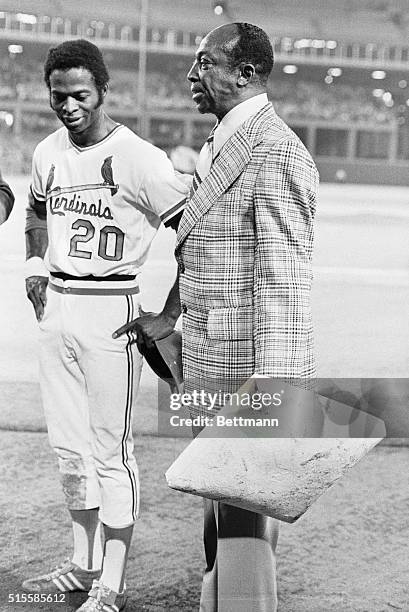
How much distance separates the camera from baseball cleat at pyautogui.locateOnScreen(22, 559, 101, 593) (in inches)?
82.2

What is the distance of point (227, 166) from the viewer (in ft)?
5.21

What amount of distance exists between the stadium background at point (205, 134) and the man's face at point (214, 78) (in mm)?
795

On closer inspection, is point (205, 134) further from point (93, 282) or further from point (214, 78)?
point (214, 78)

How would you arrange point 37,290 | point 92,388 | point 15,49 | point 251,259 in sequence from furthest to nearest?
point 15,49 → point 37,290 → point 92,388 → point 251,259

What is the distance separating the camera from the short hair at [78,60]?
73.5 inches

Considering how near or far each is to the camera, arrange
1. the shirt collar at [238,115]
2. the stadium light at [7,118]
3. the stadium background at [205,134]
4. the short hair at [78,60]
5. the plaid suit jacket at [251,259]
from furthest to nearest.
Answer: the stadium light at [7,118] → the stadium background at [205,134] → the short hair at [78,60] → the shirt collar at [238,115] → the plaid suit jacket at [251,259]

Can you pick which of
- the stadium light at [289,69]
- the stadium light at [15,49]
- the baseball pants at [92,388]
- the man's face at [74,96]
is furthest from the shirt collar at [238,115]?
the stadium light at [15,49]

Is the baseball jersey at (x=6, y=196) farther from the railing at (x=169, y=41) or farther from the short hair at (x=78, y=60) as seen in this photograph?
the railing at (x=169, y=41)

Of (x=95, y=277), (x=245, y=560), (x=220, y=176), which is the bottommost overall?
(x=245, y=560)

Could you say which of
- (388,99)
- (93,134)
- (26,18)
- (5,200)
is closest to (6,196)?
(5,200)

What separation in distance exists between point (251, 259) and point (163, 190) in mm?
395

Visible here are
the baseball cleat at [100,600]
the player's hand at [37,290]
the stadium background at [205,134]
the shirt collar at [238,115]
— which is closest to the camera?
the shirt collar at [238,115]

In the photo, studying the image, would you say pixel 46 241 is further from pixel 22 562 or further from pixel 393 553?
pixel 393 553

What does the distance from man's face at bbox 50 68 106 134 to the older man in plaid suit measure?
12.5 inches
